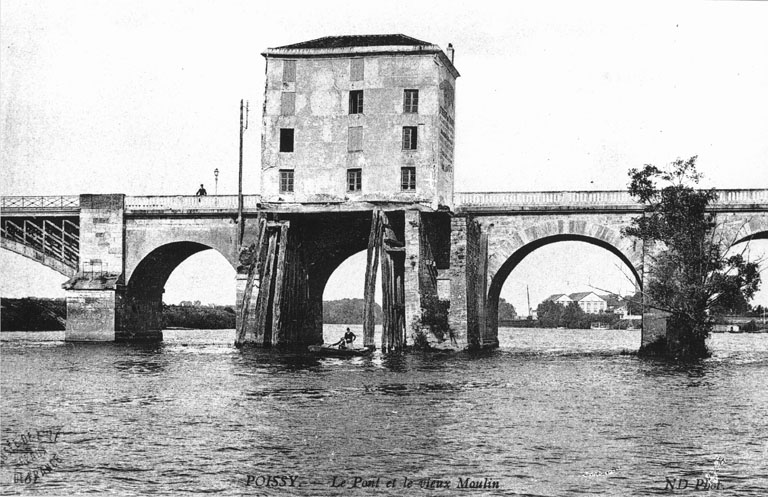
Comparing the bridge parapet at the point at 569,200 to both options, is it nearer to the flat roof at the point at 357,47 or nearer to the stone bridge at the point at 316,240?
the stone bridge at the point at 316,240

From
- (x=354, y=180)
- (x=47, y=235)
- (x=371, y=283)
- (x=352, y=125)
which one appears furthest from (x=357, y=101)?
(x=47, y=235)

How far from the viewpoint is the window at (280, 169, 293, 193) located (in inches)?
2039

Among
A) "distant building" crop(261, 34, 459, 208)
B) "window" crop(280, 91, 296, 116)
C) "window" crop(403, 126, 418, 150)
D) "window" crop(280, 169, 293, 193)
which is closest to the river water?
"distant building" crop(261, 34, 459, 208)

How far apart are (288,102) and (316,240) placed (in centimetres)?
761

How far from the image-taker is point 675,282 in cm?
4588

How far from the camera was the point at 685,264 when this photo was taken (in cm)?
4622

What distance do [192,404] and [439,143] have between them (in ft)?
85.8

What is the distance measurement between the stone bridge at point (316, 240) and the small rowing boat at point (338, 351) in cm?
259

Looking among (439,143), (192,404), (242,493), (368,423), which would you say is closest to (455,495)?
(242,493)

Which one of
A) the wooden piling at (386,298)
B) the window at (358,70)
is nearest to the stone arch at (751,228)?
the wooden piling at (386,298)

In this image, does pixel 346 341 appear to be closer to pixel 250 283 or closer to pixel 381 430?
pixel 250 283

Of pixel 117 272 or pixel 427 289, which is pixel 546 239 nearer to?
pixel 427 289

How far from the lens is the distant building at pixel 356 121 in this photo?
166 ft

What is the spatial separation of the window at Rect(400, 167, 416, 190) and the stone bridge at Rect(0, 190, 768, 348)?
0.96 metres
